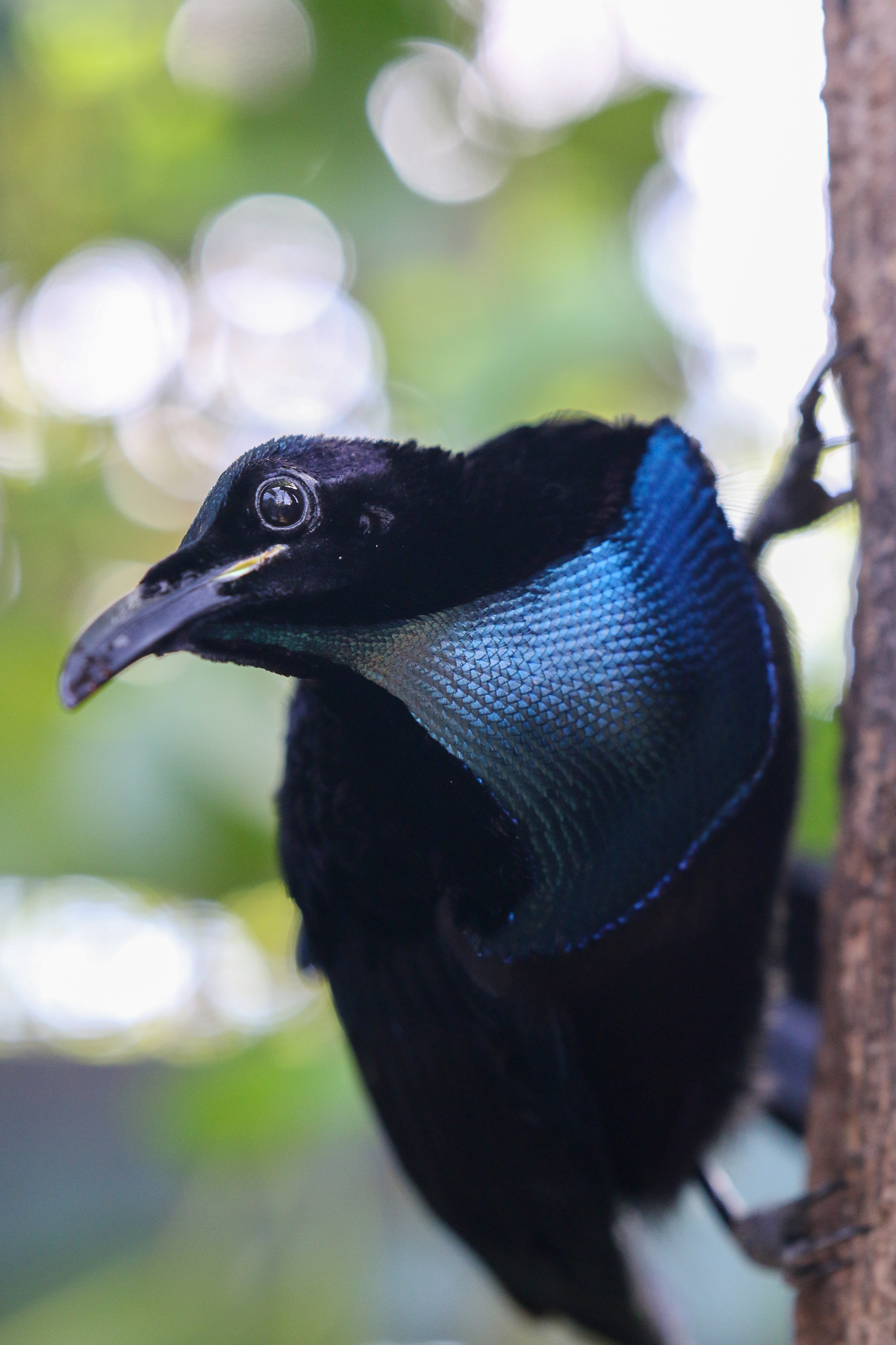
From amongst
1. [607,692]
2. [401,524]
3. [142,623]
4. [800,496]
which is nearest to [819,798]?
[800,496]

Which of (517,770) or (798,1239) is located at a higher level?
(517,770)

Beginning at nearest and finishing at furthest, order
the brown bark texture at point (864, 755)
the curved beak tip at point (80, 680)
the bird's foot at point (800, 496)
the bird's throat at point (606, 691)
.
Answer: the curved beak tip at point (80, 680)
the bird's throat at point (606, 691)
the brown bark texture at point (864, 755)
the bird's foot at point (800, 496)

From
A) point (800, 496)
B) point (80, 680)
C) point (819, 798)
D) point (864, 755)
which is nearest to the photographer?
point (80, 680)

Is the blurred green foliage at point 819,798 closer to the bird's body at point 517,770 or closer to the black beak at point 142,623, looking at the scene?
the bird's body at point 517,770

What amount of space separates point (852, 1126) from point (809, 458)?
61 centimetres

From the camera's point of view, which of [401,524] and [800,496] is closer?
[401,524]

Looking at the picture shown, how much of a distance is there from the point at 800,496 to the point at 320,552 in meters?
0.66

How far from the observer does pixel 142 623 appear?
635mm

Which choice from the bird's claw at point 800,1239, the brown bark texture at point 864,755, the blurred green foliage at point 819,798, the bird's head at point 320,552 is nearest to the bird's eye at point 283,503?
the bird's head at point 320,552

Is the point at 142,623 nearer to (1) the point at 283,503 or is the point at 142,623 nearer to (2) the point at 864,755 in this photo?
(1) the point at 283,503

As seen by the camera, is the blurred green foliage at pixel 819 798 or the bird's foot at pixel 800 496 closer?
the bird's foot at pixel 800 496

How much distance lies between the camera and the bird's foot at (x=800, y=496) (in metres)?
1.13

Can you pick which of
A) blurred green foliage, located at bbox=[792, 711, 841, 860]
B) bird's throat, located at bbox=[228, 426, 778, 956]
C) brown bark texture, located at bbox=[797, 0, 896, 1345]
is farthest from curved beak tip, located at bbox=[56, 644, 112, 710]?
blurred green foliage, located at bbox=[792, 711, 841, 860]

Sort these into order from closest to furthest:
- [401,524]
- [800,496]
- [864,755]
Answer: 1. [401,524]
2. [864,755]
3. [800,496]
